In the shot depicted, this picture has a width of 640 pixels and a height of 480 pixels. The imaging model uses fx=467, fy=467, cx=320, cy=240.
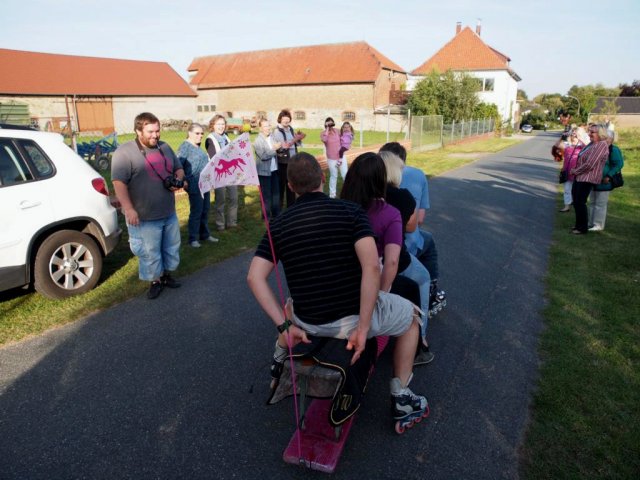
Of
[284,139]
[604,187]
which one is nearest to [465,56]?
[604,187]

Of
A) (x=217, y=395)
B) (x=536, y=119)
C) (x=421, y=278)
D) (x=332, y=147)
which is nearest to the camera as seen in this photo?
(x=217, y=395)

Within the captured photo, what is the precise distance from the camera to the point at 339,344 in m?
2.78

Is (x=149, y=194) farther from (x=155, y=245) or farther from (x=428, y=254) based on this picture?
(x=428, y=254)

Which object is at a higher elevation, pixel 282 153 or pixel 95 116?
pixel 95 116

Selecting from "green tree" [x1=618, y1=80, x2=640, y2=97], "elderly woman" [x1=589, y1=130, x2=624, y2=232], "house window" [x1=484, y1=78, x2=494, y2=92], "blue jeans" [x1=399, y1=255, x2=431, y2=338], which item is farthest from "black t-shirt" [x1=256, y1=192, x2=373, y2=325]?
"green tree" [x1=618, y1=80, x2=640, y2=97]

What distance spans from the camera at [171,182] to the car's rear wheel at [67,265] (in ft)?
4.05

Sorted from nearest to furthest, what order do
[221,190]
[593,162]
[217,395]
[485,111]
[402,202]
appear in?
1. [217,395]
2. [402,202]
3. [593,162]
4. [221,190]
5. [485,111]

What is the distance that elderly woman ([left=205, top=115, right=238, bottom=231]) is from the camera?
7578 millimetres

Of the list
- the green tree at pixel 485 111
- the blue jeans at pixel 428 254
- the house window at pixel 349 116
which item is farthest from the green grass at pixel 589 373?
the house window at pixel 349 116

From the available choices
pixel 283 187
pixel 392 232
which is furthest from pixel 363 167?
pixel 283 187

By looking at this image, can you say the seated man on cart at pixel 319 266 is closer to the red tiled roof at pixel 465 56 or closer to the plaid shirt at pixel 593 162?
the plaid shirt at pixel 593 162

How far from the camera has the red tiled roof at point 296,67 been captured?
47500 mm

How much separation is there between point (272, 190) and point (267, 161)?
660 millimetres

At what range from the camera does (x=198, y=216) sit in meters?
7.27
